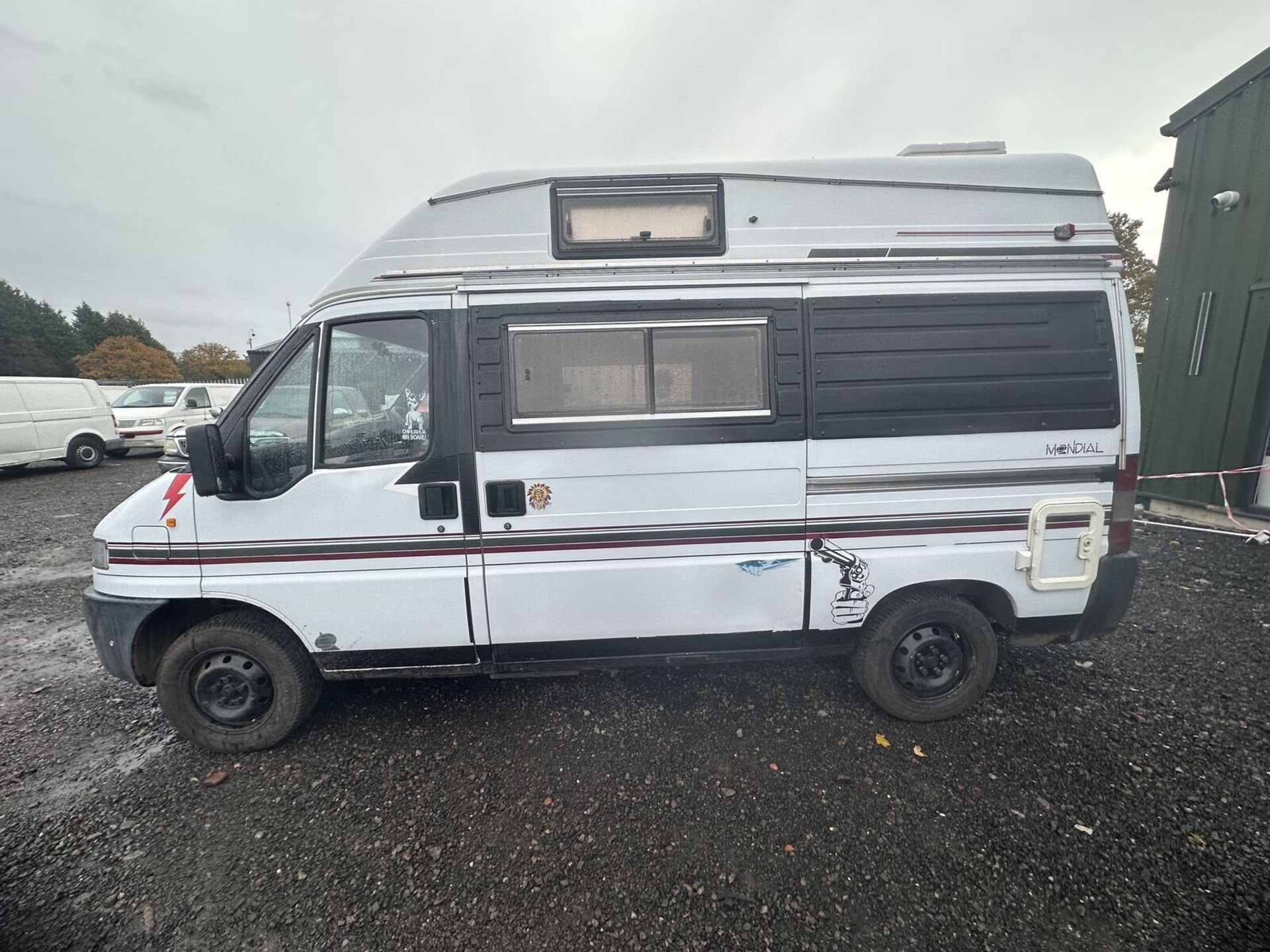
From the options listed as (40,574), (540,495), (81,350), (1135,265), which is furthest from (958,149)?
(81,350)

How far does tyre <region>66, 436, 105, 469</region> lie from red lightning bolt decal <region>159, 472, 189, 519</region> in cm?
1307

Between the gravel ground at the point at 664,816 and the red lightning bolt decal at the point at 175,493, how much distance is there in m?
1.41

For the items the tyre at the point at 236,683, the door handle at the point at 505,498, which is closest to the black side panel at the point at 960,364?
the door handle at the point at 505,498

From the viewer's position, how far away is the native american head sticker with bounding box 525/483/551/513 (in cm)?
269

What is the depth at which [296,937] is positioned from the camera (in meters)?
1.95

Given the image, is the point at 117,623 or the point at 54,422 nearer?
the point at 117,623

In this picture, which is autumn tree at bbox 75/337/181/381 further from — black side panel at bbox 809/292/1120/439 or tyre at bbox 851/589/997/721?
tyre at bbox 851/589/997/721

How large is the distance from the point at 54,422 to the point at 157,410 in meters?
2.53

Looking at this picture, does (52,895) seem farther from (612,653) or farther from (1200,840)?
(1200,840)

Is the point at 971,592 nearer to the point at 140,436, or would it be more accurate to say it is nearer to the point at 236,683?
the point at 236,683

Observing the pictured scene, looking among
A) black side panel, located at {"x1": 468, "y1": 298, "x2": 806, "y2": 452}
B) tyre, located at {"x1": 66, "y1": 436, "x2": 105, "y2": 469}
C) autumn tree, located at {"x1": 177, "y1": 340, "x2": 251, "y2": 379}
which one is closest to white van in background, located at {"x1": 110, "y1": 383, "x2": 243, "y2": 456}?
tyre, located at {"x1": 66, "y1": 436, "x2": 105, "y2": 469}

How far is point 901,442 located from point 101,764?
4689 millimetres

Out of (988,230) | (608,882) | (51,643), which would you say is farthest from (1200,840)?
(51,643)

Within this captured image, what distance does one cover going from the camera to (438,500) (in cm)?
267
